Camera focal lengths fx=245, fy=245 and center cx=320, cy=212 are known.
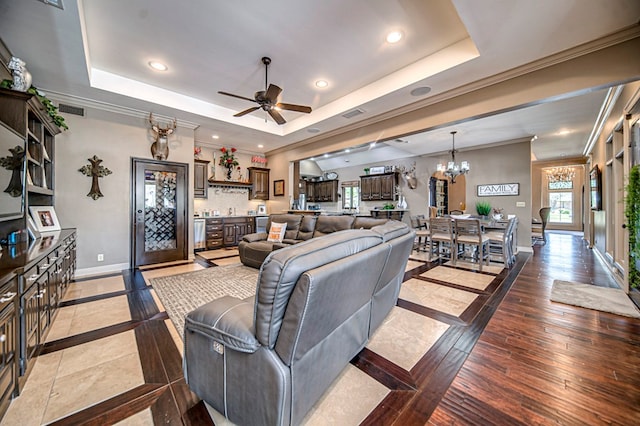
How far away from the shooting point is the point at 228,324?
4.25ft

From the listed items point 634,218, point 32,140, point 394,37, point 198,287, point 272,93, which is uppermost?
point 394,37

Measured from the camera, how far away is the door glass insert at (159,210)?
490cm

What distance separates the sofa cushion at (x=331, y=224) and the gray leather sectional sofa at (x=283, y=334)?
304 cm

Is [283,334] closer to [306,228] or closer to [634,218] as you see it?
[306,228]

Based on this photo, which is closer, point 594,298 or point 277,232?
point 594,298

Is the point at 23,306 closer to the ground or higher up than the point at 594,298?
higher up

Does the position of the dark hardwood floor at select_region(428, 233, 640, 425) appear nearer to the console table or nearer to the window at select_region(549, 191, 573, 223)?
the console table

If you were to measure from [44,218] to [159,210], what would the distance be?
70.2 inches

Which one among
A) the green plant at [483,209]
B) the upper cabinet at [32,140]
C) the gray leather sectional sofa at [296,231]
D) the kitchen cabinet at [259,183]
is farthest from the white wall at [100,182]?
the green plant at [483,209]

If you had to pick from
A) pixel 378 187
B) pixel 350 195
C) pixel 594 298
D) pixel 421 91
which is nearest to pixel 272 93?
pixel 421 91

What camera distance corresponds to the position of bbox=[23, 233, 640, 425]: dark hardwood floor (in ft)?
4.83

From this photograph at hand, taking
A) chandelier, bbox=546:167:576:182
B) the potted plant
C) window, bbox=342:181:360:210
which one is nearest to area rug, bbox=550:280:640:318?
the potted plant

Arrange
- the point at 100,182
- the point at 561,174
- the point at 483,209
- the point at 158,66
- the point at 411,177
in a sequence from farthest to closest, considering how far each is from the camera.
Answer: the point at 561,174
the point at 411,177
the point at 483,209
the point at 100,182
the point at 158,66

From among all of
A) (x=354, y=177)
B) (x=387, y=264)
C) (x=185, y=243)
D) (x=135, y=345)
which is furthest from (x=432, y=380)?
(x=354, y=177)
